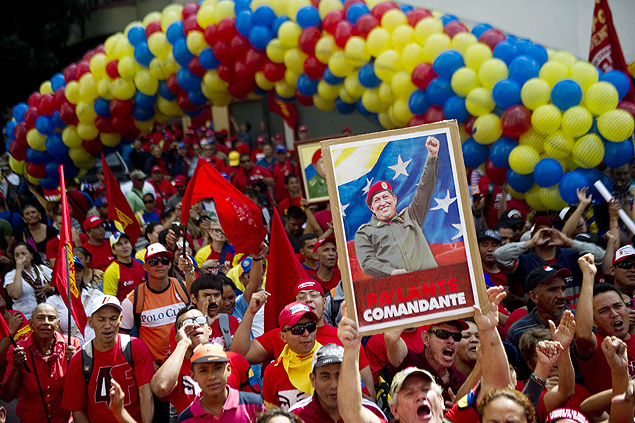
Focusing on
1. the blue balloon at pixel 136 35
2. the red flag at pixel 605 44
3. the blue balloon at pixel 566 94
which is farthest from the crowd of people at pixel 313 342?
the blue balloon at pixel 136 35

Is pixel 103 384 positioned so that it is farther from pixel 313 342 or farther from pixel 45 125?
pixel 45 125

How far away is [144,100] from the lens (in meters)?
10.1

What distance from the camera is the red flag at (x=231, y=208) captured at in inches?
247

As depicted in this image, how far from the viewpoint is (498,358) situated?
340 cm

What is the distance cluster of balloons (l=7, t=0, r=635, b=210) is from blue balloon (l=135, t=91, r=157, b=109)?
0.03 meters

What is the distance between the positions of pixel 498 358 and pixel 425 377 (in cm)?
34

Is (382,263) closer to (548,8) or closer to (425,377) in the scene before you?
(425,377)

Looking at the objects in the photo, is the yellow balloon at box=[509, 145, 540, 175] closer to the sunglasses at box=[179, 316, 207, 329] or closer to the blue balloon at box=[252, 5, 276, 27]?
the blue balloon at box=[252, 5, 276, 27]

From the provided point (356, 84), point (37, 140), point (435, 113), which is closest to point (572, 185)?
point (435, 113)

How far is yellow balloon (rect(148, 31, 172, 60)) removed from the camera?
982cm

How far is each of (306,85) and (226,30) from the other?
120 cm

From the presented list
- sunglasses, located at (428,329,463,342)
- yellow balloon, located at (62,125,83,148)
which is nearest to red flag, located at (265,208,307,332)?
sunglasses, located at (428,329,463,342)

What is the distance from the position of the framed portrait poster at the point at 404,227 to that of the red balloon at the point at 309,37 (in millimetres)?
5685

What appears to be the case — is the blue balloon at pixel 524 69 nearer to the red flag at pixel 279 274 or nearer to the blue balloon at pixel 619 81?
the blue balloon at pixel 619 81
